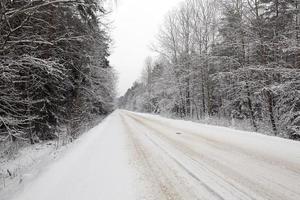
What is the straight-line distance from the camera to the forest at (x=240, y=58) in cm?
1341

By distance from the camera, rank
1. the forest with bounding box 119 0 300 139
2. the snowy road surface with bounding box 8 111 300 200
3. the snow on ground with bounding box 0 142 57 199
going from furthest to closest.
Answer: the forest with bounding box 119 0 300 139, the snow on ground with bounding box 0 142 57 199, the snowy road surface with bounding box 8 111 300 200

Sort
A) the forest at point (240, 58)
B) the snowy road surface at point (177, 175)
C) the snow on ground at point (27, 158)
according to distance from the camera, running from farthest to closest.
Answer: the forest at point (240, 58) → the snow on ground at point (27, 158) → the snowy road surface at point (177, 175)

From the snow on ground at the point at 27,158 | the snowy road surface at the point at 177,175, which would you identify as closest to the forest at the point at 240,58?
the snowy road surface at the point at 177,175

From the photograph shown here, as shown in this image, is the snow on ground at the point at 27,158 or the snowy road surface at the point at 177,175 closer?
the snowy road surface at the point at 177,175

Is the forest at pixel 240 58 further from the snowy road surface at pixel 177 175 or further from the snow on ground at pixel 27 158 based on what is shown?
the snow on ground at pixel 27 158

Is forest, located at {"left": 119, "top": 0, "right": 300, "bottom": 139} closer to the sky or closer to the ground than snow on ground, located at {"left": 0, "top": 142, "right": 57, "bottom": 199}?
closer to the sky

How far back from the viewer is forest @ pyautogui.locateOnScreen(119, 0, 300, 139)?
13406mm

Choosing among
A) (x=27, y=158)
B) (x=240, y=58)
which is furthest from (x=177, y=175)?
(x=240, y=58)

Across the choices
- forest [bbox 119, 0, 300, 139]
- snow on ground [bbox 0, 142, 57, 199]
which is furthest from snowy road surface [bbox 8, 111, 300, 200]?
forest [bbox 119, 0, 300, 139]

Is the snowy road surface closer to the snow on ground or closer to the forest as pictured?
the snow on ground

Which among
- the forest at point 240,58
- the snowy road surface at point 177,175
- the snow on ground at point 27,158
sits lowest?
the snow on ground at point 27,158

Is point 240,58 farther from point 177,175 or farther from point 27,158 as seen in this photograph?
point 27,158

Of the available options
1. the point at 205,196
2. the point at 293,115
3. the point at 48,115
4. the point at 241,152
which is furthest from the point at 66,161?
the point at 293,115

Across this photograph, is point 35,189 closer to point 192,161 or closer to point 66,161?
point 66,161
